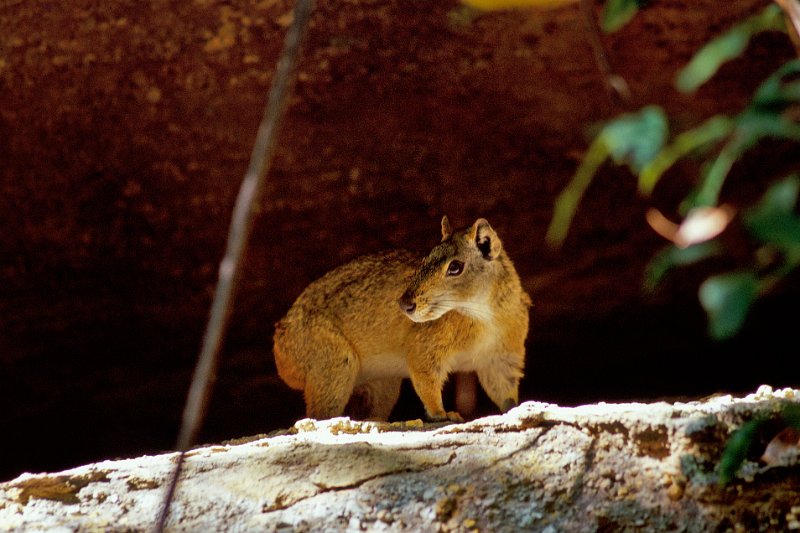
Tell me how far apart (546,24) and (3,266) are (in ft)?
12.4

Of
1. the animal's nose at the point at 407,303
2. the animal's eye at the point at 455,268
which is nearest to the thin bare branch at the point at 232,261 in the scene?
the animal's nose at the point at 407,303

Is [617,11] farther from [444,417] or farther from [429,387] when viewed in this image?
[429,387]

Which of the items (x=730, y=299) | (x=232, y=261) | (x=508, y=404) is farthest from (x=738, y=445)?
(x=508, y=404)

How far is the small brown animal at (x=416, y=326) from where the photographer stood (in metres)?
5.79

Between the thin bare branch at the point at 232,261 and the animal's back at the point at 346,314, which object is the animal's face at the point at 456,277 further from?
the thin bare branch at the point at 232,261

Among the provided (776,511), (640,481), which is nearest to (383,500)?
(640,481)

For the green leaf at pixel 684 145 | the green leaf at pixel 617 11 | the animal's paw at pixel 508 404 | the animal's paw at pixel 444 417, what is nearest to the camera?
the green leaf at pixel 684 145

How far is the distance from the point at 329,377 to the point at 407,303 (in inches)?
26.4

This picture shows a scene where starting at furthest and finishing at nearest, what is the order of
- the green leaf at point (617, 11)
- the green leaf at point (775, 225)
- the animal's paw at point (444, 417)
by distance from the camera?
the animal's paw at point (444, 417)
the green leaf at point (617, 11)
the green leaf at point (775, 225)

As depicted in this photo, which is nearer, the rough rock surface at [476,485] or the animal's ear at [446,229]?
the rough rock surface at [476,485]

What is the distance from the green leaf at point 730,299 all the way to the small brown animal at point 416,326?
401 cm

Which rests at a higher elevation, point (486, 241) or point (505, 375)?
point (486, 241)

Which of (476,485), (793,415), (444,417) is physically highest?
(444,417)

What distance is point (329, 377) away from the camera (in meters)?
5.87
